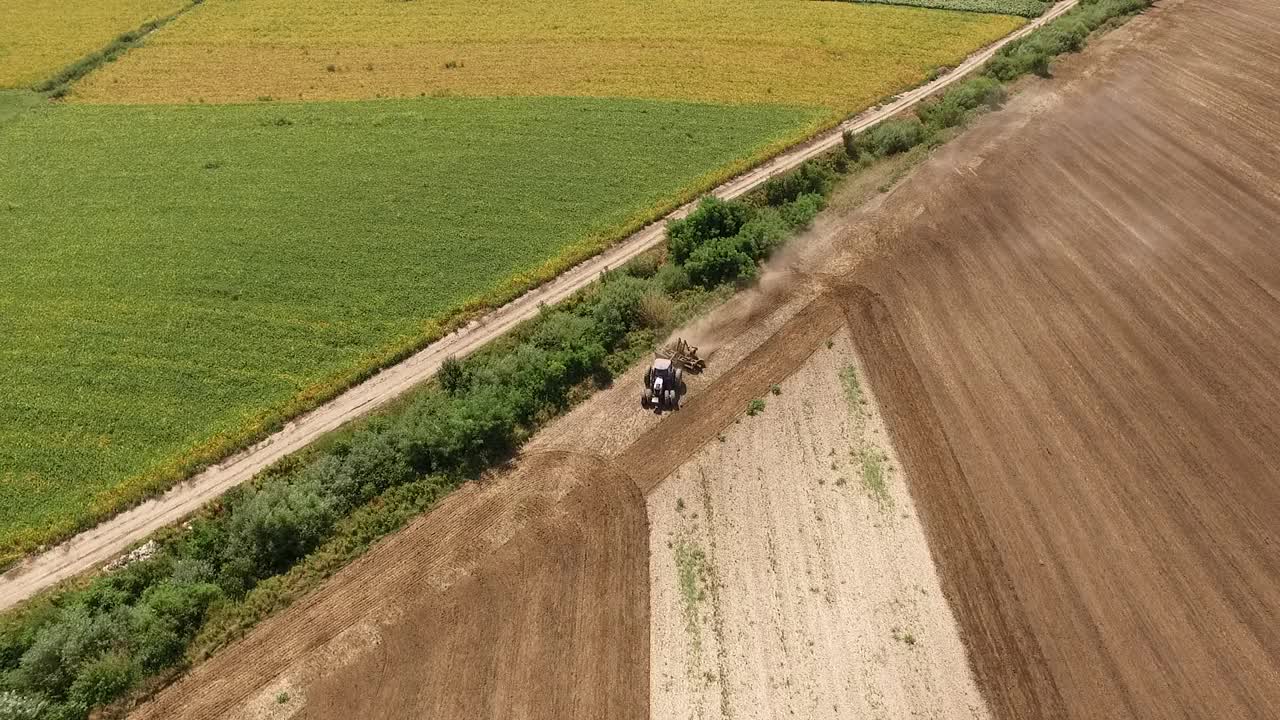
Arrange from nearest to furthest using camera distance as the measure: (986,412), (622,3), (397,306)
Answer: (986,412) → (397,306) → (622,3)

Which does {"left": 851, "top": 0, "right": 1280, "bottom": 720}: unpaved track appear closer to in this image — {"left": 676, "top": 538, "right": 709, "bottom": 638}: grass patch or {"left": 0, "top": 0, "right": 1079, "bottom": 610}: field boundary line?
{"left": 676, "top": 538, "right": 709, "bottom": 638}: grass patch

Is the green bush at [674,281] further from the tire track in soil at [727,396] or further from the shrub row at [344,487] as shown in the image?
the tire track in soil at [727,396]

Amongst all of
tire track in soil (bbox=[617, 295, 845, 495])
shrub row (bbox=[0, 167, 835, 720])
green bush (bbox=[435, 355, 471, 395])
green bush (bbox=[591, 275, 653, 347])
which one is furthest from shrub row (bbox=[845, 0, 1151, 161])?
green bush (bbox=[435, 355, 471, 395])

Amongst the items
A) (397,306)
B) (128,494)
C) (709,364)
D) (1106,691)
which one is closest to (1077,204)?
(709,364)

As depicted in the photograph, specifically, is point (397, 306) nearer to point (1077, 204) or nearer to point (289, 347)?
point (289, 347)

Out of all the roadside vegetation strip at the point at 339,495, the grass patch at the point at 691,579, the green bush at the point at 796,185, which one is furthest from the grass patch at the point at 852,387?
the green bush at the point at 796,185

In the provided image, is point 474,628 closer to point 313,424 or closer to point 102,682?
point 102,682

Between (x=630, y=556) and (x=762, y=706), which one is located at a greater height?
(x=630, y=556)
